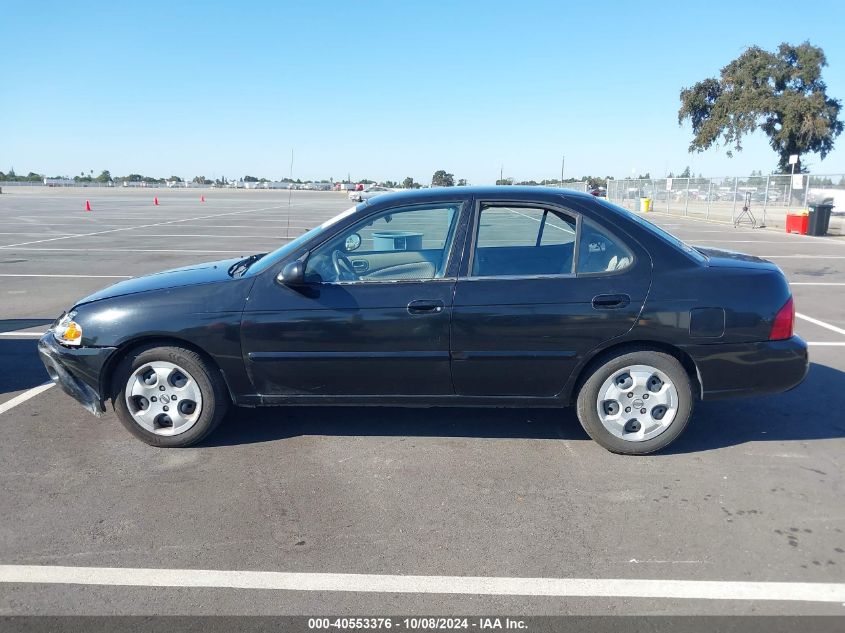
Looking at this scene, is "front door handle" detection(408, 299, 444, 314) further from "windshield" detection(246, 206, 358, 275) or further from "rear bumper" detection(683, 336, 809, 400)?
"rear bumper" detection(683, 336, 809, 400)

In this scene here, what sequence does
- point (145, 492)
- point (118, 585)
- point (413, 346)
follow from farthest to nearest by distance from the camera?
1. point (413, 346)
2. point (145, 492)
3. point (118, 585)

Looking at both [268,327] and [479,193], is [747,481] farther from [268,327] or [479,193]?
[268,327]

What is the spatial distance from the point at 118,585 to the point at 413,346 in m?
1.99

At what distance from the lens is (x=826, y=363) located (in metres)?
6.28

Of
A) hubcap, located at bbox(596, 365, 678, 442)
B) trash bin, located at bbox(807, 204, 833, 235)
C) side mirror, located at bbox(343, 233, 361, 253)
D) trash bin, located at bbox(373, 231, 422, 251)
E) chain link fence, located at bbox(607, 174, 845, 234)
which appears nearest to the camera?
hubcap, located at bbox(596, 365, 678, 442)

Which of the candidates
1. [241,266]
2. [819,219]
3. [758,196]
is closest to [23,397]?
[241,266]

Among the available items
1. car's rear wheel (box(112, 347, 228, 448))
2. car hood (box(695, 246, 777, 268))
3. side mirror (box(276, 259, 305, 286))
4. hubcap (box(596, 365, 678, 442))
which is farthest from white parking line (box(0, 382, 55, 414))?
car hood (box(695, 246, 777, 268))

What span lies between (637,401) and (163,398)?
9.82 feet

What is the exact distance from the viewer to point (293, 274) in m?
4.03

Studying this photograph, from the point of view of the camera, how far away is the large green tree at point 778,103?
1526 inches

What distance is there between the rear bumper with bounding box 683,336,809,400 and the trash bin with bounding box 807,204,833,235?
19805mm

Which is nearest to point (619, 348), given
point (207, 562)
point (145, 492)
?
point (207, 562)

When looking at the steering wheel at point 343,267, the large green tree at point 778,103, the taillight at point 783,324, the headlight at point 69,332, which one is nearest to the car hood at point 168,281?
the headlight at point 69,332

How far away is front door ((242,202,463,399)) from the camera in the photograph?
407 cm
